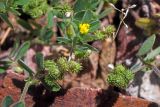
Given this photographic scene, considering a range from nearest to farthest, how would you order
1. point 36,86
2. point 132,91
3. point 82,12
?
point 82,12, point 36,86, point 132,91

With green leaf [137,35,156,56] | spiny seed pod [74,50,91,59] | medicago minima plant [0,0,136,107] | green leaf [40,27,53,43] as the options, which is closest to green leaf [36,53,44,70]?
medicago minima plant [0,0,136,107]

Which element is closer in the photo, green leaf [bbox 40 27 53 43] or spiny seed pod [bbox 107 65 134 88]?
spiny seed pod [bbox 107 65 134 88]

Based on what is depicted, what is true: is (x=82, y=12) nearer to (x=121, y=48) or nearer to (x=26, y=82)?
(x=26, y=82)

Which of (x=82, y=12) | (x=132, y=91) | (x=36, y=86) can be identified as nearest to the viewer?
(x=82, y=12)

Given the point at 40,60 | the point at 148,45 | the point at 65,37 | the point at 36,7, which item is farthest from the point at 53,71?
the point at 148,45

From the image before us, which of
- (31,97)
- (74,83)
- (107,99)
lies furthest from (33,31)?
(107,99)

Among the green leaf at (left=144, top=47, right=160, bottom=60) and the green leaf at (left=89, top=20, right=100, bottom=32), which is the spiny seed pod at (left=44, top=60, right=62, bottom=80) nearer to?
the green leaf at (left=89, top=20, right=100, bottom=32)
